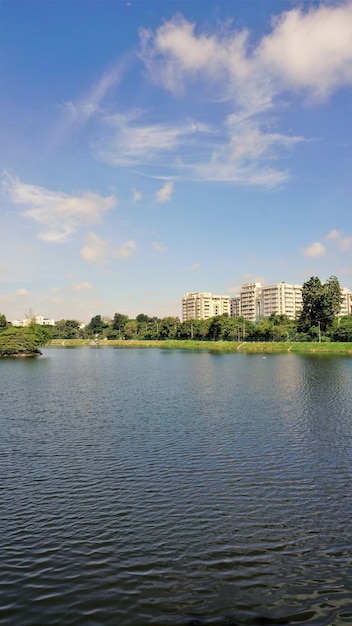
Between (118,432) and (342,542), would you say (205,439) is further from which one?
(342,542)

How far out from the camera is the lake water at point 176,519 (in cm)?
1042

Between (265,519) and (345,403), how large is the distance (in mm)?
25921

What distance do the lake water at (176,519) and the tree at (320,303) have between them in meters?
101

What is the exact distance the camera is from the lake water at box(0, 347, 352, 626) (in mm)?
10422

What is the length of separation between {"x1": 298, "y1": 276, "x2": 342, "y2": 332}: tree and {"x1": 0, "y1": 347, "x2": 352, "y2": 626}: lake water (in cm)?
10073

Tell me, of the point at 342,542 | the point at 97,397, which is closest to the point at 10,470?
the point at 342,542

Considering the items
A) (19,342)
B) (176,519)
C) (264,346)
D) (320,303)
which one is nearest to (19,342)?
(19,342)

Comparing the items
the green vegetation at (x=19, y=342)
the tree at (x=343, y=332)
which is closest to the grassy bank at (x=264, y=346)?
the tree at (x=343, y=332)

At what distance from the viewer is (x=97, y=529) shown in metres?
14.2

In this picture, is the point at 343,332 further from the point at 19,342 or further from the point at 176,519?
the point at 176,519

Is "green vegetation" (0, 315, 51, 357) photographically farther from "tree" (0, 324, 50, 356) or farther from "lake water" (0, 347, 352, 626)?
"lake water" (0, 347, 352, 626)

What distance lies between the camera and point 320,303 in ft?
422

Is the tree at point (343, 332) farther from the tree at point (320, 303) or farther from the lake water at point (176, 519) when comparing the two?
the lake water at point (176, 519)

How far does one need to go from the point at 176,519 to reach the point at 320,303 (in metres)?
122
